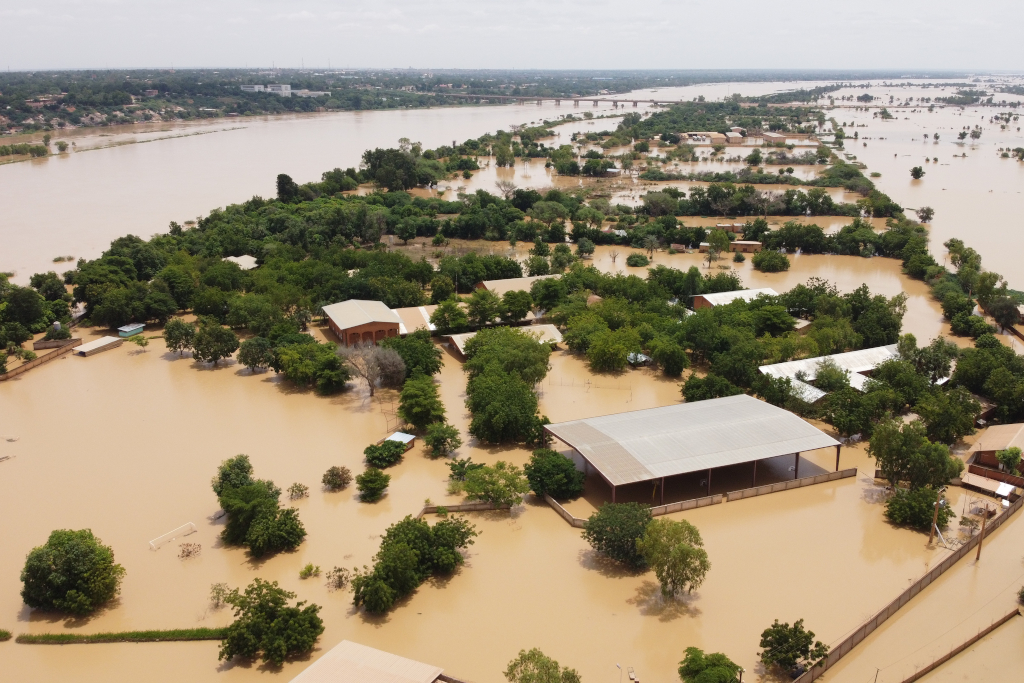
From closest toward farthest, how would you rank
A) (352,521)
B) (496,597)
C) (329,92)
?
(496,597) < (352,521) < (329,92)

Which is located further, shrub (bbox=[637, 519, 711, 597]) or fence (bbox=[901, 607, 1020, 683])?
shrub (bbox=[637, 519, 711, 597])

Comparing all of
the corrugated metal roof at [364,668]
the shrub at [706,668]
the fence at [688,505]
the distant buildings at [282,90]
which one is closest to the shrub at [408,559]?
the corrugated metal roof at [364,668]

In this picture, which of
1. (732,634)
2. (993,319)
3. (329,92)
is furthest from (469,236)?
(329,92)

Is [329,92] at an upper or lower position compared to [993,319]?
upper

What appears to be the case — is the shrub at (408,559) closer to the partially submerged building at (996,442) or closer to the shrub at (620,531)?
the shrub at (620,531)

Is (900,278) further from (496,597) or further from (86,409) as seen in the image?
(86,409)

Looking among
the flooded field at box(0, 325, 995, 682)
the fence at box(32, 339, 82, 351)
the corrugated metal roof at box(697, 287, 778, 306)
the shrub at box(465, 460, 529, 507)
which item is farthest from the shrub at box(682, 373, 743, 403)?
the fence at box(32, 339, 82, 351)

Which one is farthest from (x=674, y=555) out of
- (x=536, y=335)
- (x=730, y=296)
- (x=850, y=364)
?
(x=730, y=296)

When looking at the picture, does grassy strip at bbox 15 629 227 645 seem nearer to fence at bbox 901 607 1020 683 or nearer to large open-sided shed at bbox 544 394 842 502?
large open-sided shed at bbox 544 394 842 502
